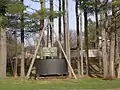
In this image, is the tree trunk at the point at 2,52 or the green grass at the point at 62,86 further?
the tree trunk at the point at 2,52

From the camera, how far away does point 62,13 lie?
29.3 meters

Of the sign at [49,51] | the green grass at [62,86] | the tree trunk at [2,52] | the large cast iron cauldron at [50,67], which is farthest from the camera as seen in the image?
the tree trunk at [2,52]

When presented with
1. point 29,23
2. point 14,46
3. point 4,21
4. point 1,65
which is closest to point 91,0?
point 29,23

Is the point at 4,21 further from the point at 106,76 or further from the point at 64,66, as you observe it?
the point at 106,76

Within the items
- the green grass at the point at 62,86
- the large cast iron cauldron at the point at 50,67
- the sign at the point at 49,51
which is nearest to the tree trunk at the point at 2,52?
the large cast iron cauldron at the point at 50,67

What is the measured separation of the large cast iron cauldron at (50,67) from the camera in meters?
27.7

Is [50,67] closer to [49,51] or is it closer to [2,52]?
[49,51]

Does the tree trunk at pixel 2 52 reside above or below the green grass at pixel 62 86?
above

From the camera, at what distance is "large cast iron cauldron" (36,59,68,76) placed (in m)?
27.7

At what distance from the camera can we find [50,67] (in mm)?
27719

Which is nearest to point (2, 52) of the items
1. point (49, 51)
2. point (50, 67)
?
point (49, 51)

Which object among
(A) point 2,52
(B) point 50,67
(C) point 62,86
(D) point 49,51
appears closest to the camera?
(C) point 62,86

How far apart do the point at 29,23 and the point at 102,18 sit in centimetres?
A: 658

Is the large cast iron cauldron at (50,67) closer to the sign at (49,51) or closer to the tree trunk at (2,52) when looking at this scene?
the sign at (49,51)
